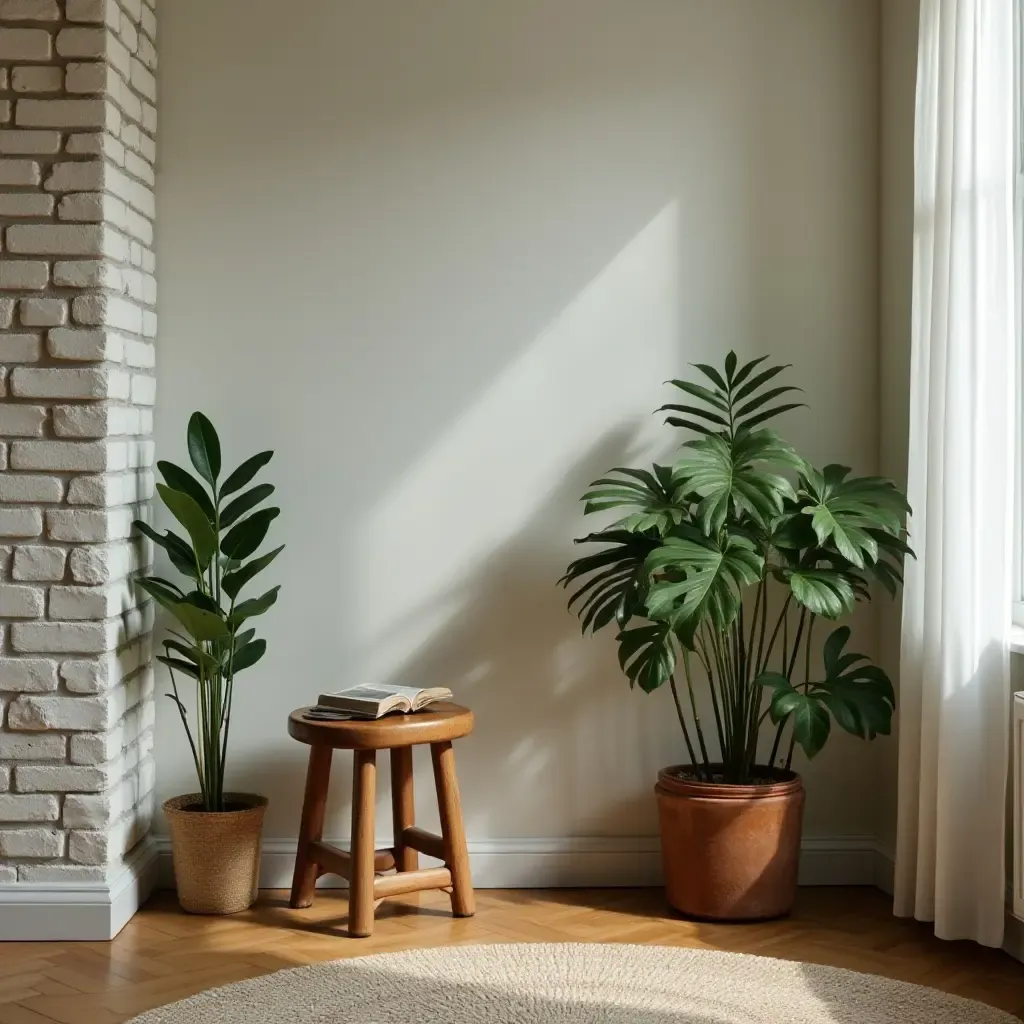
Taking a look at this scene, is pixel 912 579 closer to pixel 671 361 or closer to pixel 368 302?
pixel 671 361

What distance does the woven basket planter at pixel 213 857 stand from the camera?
3.35 m

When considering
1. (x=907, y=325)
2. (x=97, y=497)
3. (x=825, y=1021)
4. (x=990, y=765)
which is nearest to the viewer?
(x=825, y=1021)

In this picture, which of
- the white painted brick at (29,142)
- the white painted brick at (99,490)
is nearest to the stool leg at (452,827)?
the white painted brick at (99,490)

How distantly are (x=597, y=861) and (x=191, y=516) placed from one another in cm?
147

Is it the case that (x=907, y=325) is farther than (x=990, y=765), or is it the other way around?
(x=907, y=325)

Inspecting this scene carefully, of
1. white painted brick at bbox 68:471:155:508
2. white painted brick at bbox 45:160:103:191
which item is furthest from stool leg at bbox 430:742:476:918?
white painted brick at bbox 45:160:103:191

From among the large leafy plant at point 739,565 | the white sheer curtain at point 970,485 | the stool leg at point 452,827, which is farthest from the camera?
the stool leg at point 452,827

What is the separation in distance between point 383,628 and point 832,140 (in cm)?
187

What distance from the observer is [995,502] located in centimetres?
295

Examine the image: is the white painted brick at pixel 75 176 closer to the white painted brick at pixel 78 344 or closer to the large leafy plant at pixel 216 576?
the white painted brick at pixel 78 344

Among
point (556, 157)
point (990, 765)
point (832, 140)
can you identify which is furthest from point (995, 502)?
point (556, 157)

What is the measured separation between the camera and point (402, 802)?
351 cm

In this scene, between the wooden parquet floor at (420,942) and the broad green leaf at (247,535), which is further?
the broad green leaf at (247,535)

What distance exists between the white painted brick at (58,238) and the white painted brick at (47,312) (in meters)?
0.12
